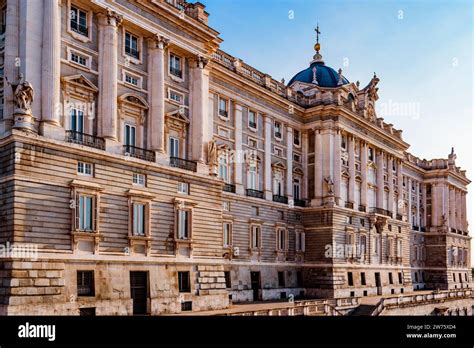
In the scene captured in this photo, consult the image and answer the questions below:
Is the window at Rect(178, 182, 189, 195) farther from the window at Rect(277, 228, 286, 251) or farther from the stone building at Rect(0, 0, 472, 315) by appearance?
the window at Rect(277, 228, 286, 251)

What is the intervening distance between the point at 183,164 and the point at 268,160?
1685cm

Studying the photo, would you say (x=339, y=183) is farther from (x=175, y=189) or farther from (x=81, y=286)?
(x=81, y=286)

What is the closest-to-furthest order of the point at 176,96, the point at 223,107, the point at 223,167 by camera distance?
the point at 176,96 → the point at 223,167 → the point at 223,107

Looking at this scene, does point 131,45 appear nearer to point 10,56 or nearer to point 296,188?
point 10,56

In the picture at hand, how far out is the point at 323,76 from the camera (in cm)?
6562

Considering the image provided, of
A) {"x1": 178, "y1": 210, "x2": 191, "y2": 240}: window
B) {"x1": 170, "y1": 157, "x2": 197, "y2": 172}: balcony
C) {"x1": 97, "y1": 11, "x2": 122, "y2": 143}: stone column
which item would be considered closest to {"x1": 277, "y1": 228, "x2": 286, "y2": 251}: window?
{"x1": 170, "y1": 157, "x2": 197, "y2": 172}: balcony

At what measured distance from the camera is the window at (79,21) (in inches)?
1238

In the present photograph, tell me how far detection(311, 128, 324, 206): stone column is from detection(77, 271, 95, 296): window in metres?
31.5

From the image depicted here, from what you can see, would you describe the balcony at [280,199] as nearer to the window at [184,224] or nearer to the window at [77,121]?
the window at [184,224]

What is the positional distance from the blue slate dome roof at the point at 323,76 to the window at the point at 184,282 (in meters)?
35.3

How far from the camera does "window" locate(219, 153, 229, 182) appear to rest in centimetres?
4738

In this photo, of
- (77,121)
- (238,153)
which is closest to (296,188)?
(238,153)

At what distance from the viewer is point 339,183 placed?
57.5 metres
